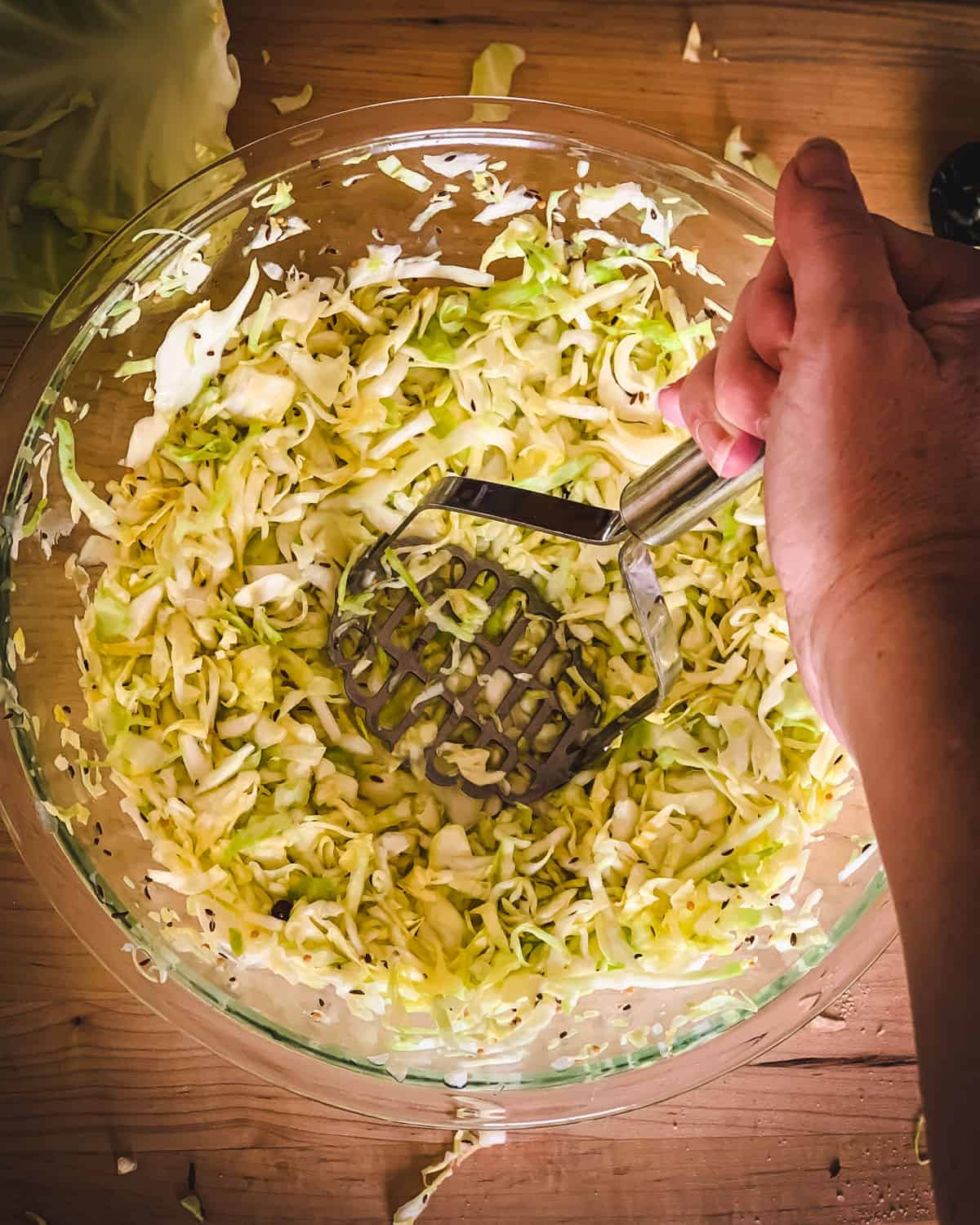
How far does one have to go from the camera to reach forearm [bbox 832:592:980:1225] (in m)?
0.39

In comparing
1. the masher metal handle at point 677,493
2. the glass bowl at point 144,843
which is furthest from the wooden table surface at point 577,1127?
the masher metal handle at point 677,493

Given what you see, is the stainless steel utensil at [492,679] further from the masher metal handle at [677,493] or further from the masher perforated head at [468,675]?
the masher metal handle at [677,493]

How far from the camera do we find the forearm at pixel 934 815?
1.29ft

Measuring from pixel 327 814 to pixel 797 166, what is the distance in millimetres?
581

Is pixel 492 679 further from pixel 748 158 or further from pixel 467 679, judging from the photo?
pixel 748 158

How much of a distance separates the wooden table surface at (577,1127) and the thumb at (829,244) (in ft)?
1.31

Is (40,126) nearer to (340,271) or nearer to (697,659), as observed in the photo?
(340,271)

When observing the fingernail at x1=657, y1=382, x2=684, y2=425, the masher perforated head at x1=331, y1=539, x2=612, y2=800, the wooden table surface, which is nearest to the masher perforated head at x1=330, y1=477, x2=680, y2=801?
the masher perforated head at x1=331, y1=539, x2=612, y2=800

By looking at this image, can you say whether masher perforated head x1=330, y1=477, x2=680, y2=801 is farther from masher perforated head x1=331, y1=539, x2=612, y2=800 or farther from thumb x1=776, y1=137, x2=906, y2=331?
thumb x1=776, y1=137, x2=906, y2=331

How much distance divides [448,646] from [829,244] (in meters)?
0.49

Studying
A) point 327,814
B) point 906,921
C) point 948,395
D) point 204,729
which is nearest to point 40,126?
point 204,729

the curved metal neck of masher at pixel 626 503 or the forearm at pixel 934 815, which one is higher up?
the curved metal neck of masher at pixel 626 503

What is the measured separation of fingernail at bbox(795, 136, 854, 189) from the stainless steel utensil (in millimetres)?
359

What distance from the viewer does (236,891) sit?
80cm
